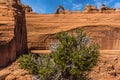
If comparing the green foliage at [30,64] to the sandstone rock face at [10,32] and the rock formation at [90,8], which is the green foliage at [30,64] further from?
the rock formation at [90,8]

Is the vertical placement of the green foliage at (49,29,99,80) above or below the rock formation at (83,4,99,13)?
below

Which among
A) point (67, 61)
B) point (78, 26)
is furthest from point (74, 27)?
point (67, 61)

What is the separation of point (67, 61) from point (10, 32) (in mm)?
4921

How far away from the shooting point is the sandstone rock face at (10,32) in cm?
1966

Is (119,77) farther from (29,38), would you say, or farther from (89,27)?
(29,38)

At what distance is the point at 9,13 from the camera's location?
21094mm

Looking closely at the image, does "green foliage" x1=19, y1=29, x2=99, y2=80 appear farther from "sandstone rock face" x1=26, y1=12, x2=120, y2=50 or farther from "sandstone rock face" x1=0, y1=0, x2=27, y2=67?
"sandstone rock face" x1=26, y1=12, x2=120, y2=50

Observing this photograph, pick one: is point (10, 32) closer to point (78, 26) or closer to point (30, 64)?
point (30, 64)

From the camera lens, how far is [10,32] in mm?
20500

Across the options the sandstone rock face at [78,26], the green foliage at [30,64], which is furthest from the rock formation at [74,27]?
the green foliage at [30,64]

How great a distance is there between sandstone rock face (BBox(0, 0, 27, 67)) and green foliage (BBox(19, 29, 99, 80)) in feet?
9.11

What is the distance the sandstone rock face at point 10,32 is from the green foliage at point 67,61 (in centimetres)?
278

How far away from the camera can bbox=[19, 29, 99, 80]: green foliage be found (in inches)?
643

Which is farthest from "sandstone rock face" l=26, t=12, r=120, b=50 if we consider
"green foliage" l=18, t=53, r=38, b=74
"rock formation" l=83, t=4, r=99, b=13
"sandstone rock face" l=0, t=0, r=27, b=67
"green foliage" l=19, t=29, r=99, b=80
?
"green foliage" l=18, t=53, r=38, b=74
